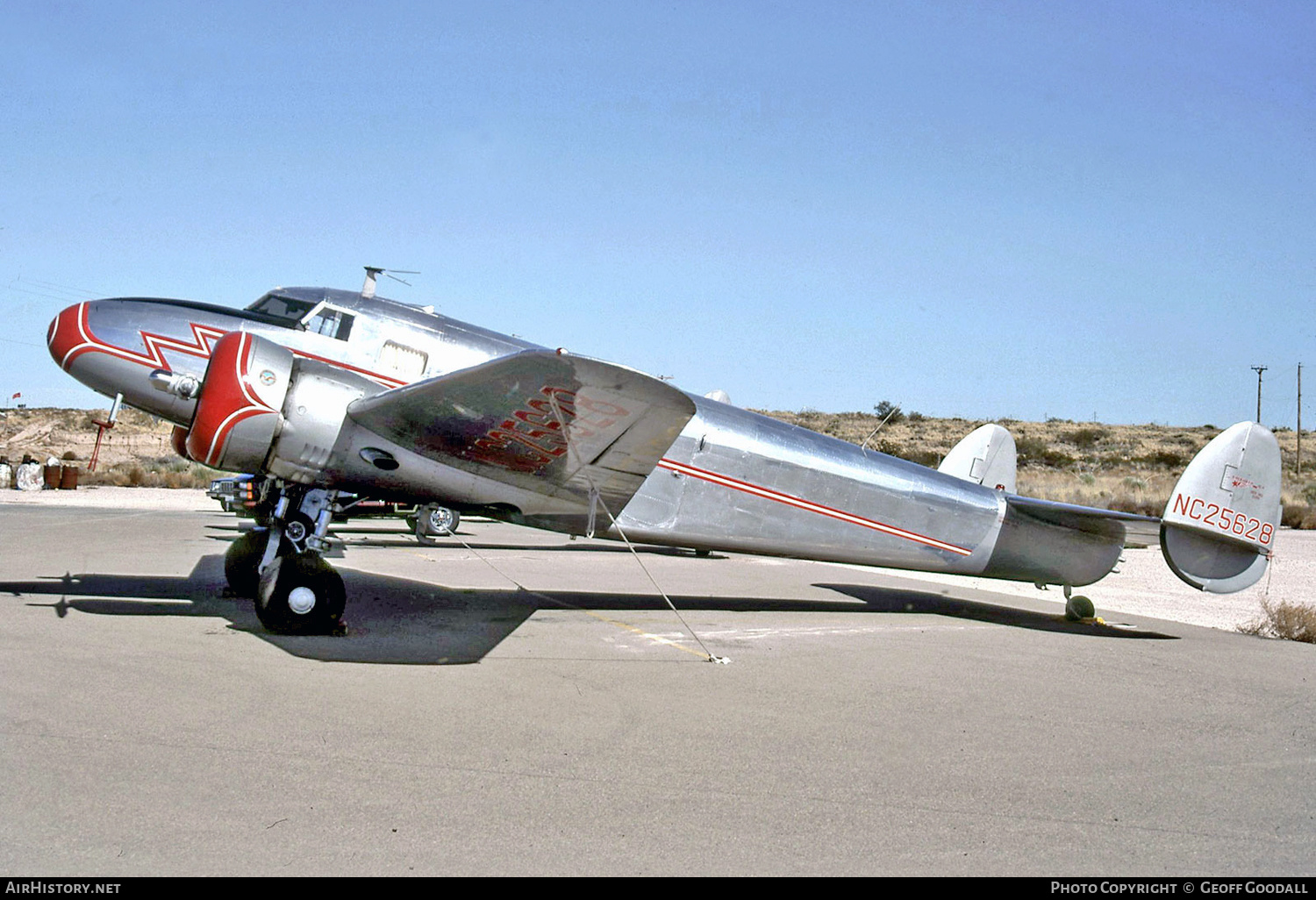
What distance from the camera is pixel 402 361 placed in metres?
9.48

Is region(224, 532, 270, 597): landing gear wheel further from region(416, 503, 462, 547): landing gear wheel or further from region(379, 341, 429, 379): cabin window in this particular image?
region(416, 503, 462, 547): landing gear wheel

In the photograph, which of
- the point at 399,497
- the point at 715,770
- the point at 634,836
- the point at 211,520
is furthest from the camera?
the point at 211,520

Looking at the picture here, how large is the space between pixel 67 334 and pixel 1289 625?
13.3 meters

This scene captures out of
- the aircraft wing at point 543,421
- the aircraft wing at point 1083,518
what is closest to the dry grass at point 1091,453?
the aircraft wing at point 1083,518

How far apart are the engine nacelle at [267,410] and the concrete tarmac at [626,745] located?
1543mm

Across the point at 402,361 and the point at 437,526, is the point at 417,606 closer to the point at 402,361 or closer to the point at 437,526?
the point at 402,361

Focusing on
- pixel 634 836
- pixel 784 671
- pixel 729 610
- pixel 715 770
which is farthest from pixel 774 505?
pixel 634 836

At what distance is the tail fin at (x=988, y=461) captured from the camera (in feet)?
43.5

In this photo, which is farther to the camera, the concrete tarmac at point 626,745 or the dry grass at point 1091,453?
the dry grass at point 1091,453

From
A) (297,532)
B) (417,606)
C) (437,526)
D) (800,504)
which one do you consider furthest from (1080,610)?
(437,526)

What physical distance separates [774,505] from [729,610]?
1618mm

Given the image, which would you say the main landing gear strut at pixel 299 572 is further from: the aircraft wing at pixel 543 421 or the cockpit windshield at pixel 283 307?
the cockpit windshield at pixel 283 307

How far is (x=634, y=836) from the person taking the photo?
4027 mm

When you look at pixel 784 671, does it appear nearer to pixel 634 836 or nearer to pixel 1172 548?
pixel 634 836
